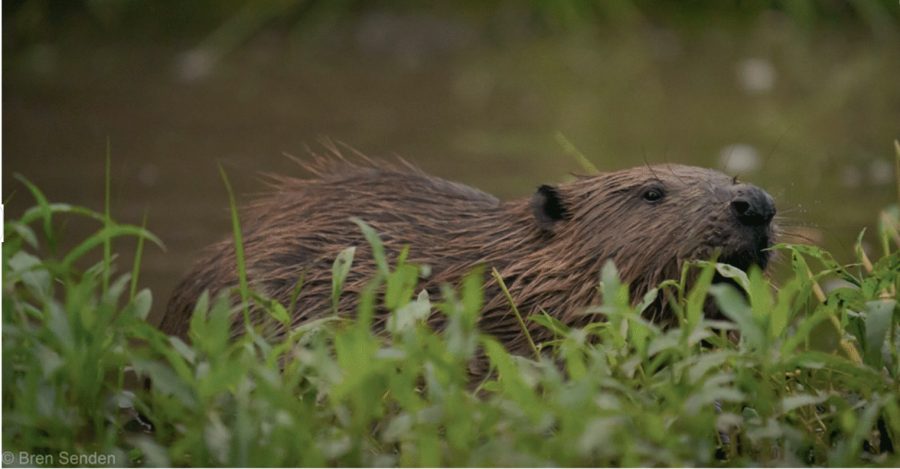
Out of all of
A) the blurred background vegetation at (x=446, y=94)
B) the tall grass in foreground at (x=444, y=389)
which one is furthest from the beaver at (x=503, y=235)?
the blurred background vegetation at (x=446, y=94)

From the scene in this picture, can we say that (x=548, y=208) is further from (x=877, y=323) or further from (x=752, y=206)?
(x=877, y=323)

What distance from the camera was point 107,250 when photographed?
3031 millimetres

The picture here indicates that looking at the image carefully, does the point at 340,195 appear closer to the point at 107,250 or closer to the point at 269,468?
the point at 107,250

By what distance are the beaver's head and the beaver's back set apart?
227 millimetres

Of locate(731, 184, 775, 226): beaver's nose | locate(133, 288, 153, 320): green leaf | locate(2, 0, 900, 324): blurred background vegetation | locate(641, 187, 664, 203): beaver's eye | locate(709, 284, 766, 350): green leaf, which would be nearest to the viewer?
locate(709, 284, 766, 350): green leaf

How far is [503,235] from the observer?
3779 mm

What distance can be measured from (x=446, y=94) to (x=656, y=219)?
4.05 metres

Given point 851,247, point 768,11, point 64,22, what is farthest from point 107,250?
point 768,11

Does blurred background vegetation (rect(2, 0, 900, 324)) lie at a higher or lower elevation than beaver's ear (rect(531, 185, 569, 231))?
lower

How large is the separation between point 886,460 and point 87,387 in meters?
1.46

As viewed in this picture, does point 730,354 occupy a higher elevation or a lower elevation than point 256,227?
higher

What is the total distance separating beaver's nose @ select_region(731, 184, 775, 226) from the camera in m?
3.32

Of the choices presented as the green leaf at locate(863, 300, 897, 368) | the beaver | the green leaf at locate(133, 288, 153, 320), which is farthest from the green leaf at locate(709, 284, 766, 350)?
the green leaf at locate(133, 288, 153, 320)

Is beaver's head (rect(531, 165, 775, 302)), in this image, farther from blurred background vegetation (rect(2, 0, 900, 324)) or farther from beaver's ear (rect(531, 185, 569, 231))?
blurred background vegetation (rect(2, 0, 900, 324))
